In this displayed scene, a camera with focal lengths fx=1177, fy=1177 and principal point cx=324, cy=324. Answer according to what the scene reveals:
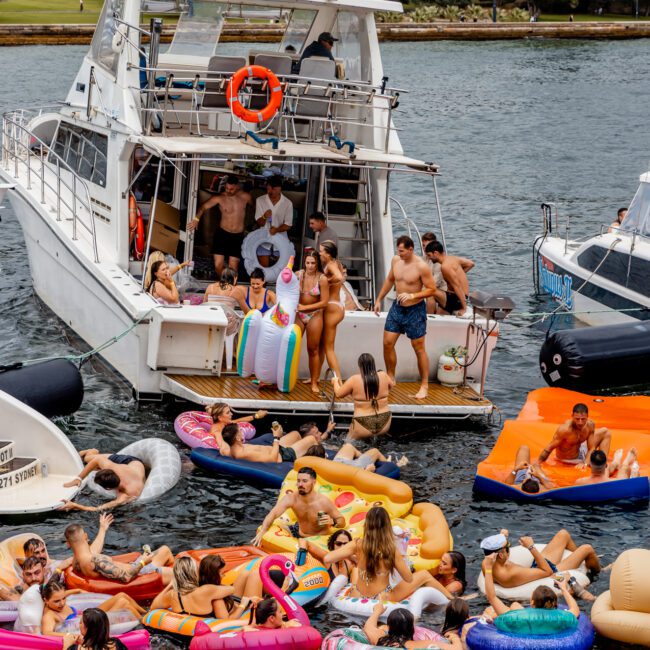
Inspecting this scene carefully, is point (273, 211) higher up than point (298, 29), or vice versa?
point (298, 29)

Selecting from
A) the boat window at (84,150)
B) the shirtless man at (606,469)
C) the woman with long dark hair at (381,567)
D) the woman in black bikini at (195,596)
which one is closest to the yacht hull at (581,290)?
the shirtless man at (606,469)

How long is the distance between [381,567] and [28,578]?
3173 millimetres

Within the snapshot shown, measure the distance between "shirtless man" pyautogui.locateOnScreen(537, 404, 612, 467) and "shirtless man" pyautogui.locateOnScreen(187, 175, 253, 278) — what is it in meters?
5.34

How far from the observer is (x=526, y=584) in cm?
1112

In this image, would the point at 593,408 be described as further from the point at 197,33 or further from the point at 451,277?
the point at 197,33

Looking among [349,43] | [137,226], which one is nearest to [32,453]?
[137,226]

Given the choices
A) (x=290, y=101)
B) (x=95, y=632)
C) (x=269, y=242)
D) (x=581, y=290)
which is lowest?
(x=95, y=632)

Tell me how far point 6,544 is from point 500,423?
22.3 ft

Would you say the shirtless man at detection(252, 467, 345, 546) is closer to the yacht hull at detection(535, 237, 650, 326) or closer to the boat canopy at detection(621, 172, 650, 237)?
the yacht hull at detection(535, 237, 650, 326)

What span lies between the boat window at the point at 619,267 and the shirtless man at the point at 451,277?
4.26 m

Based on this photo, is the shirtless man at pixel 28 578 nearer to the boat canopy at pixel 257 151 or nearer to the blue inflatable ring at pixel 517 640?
the blue inflatable ring at pixel 517 640

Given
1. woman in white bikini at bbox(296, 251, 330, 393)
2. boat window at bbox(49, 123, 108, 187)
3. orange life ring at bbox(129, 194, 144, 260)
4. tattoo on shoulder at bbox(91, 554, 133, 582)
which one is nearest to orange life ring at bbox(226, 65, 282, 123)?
woman in white bikini at bbox(296, 251, 330, 393)

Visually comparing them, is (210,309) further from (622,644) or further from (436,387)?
(622,644)

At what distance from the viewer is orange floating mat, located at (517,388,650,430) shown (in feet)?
50.4
